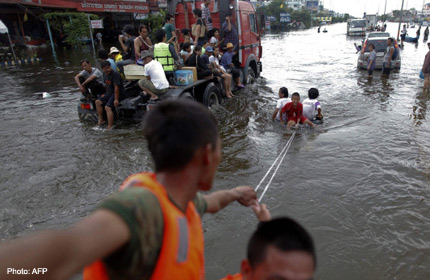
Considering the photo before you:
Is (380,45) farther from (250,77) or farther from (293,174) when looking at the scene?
(293,174)

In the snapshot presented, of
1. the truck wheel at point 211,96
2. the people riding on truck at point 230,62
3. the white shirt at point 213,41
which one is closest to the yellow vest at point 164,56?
the truck wheel at point 211,96

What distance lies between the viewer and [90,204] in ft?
13.1

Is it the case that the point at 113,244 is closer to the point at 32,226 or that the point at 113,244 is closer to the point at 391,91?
the point at 32,226

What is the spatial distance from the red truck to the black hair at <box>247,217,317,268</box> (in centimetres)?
910

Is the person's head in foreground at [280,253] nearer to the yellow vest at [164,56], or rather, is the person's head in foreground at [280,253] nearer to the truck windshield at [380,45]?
the yellow vest at [164,56]

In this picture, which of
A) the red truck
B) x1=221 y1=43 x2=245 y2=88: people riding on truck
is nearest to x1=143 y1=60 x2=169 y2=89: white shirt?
x1=221 y1=43 x2=245 y2=88: people riding on truck

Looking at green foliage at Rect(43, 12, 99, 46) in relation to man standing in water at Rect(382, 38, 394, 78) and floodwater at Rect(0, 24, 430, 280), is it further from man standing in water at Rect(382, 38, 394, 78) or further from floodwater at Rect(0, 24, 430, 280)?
man standing in water at Rect(382, 38, 394, 78)

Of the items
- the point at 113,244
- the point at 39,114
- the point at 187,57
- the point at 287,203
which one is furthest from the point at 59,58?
the point at 113,244

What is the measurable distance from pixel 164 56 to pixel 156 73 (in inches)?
28.4

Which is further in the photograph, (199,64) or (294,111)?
(199,64)

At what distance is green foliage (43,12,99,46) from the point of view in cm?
2433

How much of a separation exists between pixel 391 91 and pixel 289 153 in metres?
6.77

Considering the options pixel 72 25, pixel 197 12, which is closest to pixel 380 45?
pixel 197 12

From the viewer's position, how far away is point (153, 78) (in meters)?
6.42
